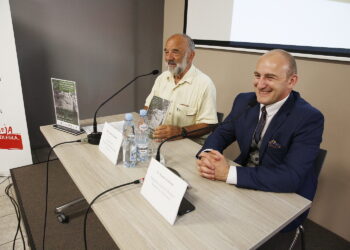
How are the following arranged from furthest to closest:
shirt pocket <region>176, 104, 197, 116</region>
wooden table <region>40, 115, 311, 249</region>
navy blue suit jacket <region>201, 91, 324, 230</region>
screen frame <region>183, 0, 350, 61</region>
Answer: shirt pocket <region>176, 104, 197, 116</region> < screen frame <region>183, 0, 350, 61</region> < navy blue suit jacket <region>201, 91, 324, 230</region> < wooden table <region>40, 115, 311, 249</region>

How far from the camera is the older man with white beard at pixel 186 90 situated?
176cm

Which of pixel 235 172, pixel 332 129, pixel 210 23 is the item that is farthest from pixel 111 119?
pixel 332 129

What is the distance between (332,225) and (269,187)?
49.2 inches

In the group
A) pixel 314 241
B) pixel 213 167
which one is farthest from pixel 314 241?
pixel 213 167

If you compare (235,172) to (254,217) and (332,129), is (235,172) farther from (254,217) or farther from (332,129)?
(332,129)

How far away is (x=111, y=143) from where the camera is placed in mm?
1216

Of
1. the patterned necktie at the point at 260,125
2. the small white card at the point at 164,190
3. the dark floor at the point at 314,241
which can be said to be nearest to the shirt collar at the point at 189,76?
the patterned necktie at the point at 260,125

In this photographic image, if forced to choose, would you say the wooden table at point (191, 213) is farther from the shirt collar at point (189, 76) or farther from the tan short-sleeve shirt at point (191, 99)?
the shirt collar at point (189, 76)

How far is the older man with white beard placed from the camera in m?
1.76

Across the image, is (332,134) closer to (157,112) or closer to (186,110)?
(186,110)

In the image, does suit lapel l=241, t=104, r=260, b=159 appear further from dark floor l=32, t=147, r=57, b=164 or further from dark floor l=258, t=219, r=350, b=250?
dark floor l=32, t=147, r=57, b=164

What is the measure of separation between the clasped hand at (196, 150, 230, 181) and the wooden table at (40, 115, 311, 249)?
0.03 m

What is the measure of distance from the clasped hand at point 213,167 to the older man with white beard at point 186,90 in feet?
1.86

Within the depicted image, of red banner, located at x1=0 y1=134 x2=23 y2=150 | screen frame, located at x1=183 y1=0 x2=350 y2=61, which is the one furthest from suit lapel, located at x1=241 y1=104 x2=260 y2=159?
red banner, located at x1=0 y1=134 x2=23 y2=150
